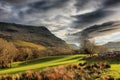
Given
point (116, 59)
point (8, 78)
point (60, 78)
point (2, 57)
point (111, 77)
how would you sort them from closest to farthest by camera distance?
point (60, 78) < point (111, 77) < point (8, 78) < point (116, 59) < point (2, 57)

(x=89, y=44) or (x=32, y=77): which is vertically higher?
(x=89, y=44)

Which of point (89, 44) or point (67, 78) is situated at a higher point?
point (89, 44)

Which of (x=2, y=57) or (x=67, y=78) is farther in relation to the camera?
(x=2, y=57)

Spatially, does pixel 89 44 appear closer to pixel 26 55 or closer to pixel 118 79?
pixel 26 55

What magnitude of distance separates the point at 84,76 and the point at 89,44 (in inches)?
3876

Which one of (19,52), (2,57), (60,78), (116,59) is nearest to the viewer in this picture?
(60,78)

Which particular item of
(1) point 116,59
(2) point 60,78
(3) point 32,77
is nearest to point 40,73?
(3) point 32,77

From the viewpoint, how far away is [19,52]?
131875 mm

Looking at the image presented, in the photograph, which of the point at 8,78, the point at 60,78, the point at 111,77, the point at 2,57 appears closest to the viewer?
the point at 60,78

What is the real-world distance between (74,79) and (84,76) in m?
1.68

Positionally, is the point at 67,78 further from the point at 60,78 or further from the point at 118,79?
the point at 118,79

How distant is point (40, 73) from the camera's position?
2669 centimetres

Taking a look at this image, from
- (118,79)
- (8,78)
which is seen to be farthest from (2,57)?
(118,79)

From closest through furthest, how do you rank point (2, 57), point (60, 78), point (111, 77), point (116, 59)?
point (60, 78)
point (111, 77)
point (116, 59)
point (2, 57)
